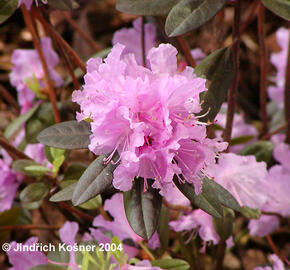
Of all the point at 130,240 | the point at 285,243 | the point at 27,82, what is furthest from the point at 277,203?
the point at 27,82

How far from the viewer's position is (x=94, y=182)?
84 centimetres

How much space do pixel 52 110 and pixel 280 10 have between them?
0.77 m

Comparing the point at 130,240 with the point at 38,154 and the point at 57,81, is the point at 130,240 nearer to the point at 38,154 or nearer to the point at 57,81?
the point at 38,154

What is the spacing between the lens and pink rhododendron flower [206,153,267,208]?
3.76 feet

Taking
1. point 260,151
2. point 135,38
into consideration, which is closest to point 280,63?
point 260,151

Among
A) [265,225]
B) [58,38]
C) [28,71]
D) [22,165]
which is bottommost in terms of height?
[265,225]

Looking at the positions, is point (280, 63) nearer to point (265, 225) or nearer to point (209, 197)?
point (265, 225)

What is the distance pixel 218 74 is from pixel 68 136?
13.2 inches

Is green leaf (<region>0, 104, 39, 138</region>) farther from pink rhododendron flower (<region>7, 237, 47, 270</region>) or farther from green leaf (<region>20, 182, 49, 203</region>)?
pink rhododendron flower (<region>7, 237, 47, 270</region>)

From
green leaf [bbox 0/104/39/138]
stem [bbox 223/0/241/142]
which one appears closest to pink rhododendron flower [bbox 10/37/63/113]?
green leaf [bbox 0/104/39/138]

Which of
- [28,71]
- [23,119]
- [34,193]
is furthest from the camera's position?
[28,71]

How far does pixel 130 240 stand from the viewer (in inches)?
46.3

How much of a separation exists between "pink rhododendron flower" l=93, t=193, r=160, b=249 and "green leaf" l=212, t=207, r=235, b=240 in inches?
6.0

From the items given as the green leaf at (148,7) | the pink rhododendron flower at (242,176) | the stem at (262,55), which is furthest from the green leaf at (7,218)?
the stem at (262,55)
